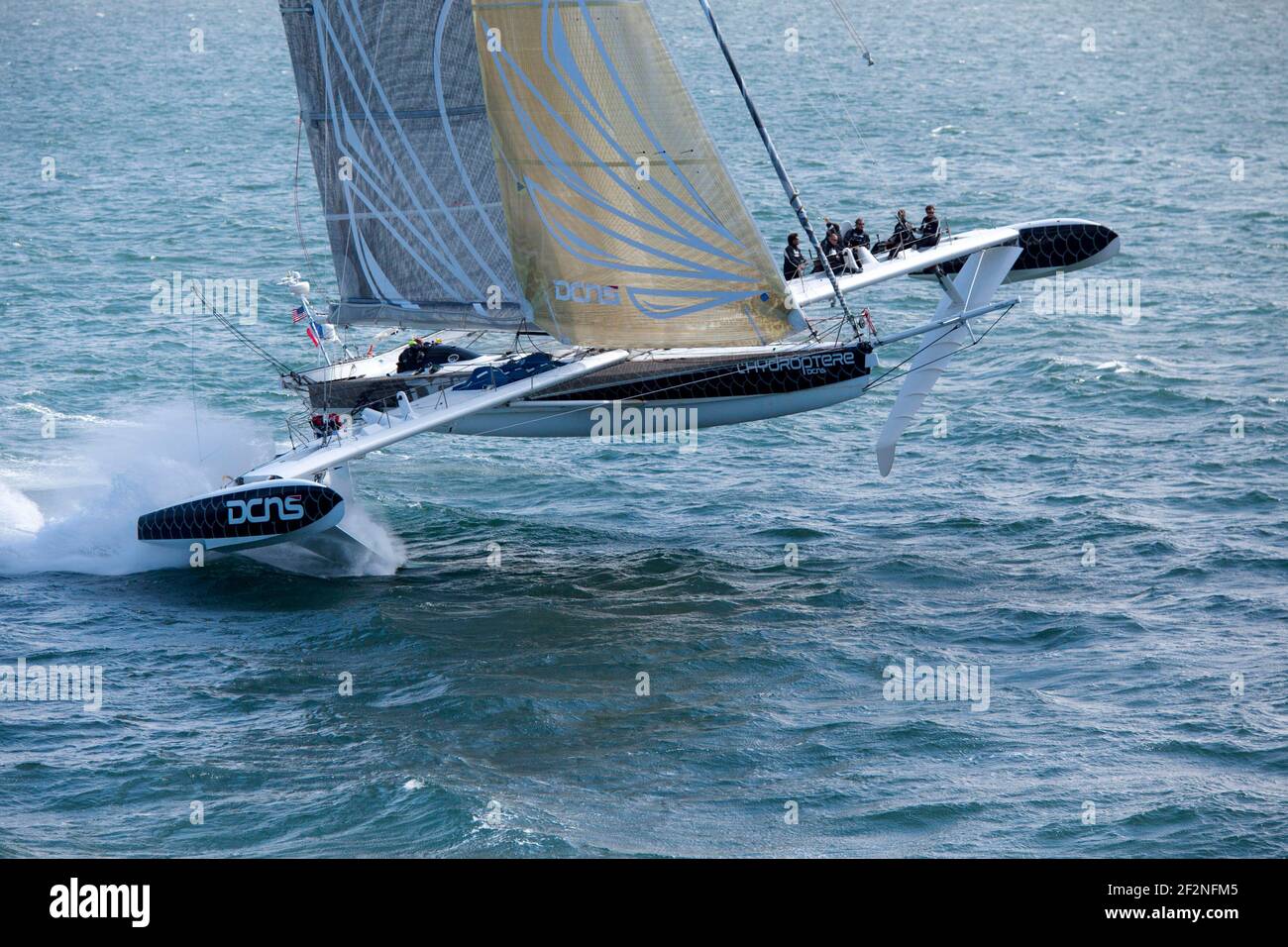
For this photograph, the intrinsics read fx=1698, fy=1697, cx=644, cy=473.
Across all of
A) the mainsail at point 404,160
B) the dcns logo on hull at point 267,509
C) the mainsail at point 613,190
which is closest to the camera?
the mainsail at point 613,190

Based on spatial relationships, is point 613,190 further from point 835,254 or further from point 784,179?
point 835,254

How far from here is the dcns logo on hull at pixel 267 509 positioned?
3136cm

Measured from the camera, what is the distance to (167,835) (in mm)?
24391

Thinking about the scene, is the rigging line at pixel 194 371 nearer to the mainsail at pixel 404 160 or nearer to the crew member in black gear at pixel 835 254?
the mainsail at pixel 404 160

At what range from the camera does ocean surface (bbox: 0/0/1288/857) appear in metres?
25.2

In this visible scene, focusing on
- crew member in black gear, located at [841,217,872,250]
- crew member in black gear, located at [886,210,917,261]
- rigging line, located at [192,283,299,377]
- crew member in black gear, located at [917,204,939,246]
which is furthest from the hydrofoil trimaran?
rigging line, located at [192,283,299,377]

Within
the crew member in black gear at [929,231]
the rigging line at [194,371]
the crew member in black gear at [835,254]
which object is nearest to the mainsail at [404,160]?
the rigging line at [194,371]

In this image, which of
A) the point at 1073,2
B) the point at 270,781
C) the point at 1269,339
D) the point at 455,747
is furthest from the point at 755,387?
the point at 1073,2

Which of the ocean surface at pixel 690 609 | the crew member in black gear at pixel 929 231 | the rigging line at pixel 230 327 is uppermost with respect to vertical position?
the crew member in black gear at pixel 929 231

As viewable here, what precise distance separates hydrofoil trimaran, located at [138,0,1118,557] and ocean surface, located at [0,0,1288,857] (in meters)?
2.69

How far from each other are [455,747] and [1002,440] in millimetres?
19964

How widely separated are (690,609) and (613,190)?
8.07 m

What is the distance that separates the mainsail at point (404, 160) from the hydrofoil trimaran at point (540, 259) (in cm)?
5

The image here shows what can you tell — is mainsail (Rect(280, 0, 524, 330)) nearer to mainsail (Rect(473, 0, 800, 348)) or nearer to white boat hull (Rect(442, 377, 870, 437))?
mainsail (Rect(473, 0, 800, 348))
